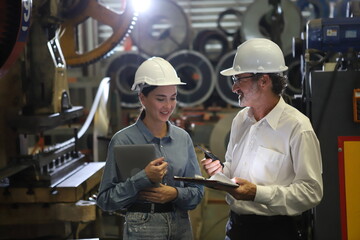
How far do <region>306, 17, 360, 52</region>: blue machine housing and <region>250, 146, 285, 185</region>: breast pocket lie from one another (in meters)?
0.83

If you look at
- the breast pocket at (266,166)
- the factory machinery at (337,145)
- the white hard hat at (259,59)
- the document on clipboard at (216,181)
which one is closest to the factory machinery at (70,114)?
the factory machinery at (337,145)

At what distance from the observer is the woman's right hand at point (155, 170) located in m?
1.61

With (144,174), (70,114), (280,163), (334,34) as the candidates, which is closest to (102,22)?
(70,114)

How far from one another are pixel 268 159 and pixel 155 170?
15.4 inches

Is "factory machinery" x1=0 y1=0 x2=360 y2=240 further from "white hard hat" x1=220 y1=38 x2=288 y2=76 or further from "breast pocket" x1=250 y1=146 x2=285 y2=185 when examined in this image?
"breast pocket" x1=250 y1=146 x2=285 y2=185

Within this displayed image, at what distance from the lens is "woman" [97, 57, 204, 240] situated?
1.64m

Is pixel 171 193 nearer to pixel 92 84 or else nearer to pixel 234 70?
pixel 234 70

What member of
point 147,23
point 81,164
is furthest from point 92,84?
point 81,164

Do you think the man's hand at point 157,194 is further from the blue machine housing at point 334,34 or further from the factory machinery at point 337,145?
the blue machine housing at point 334,34

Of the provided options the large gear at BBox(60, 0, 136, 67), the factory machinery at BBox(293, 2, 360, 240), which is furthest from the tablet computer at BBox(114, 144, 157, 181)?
the large gear at BBox(60, 0, 136, 67)

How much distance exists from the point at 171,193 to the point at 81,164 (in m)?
1.45

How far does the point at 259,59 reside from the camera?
1730mm

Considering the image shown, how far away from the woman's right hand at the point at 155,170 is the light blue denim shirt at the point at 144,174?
0.06 feet

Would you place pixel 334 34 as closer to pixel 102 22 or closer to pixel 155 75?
pixel 155 75
